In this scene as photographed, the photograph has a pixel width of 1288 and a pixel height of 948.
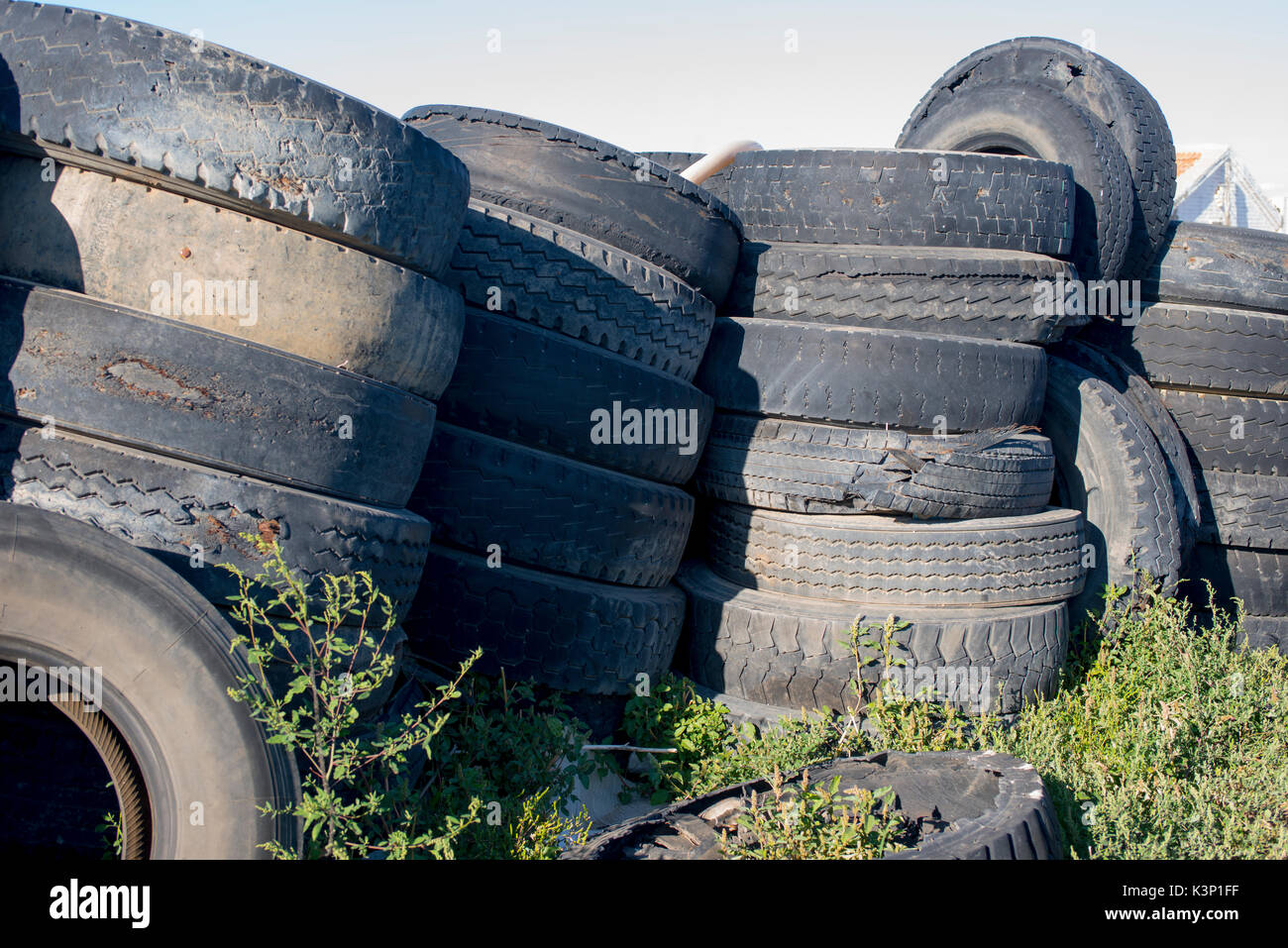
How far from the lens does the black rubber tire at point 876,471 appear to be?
12.6 ft

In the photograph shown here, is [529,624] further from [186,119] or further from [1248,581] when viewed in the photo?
[1248,581]

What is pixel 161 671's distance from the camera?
2209 millimetres

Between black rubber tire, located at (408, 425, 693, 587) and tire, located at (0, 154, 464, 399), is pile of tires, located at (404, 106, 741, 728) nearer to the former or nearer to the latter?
black rubber tire, located at (408, 425, 693, 587)

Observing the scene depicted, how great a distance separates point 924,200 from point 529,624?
2380 millimetres

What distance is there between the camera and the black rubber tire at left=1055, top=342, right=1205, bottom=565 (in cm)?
445

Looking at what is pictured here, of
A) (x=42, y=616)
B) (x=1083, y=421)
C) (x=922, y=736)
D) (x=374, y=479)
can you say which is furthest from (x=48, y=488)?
(x=1083, y=421)

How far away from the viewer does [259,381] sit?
8.29 feet

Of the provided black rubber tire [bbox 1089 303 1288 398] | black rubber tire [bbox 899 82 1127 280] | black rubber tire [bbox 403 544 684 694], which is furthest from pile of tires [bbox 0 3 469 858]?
black rubber tire [bbox 1089 303 1288 398]

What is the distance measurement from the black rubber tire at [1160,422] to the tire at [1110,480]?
11 centimetres

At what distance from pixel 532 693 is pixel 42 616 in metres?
1.65

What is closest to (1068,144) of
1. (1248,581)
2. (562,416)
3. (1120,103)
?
(1120,103)

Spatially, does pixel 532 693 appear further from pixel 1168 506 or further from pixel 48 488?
pixel 1168 506

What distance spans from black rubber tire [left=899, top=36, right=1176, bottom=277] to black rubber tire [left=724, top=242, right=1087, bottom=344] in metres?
0.90

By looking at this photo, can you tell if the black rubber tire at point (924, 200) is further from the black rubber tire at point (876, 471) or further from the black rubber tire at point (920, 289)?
the black rubber tire at point (876, 471)
